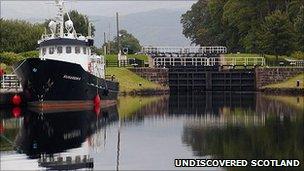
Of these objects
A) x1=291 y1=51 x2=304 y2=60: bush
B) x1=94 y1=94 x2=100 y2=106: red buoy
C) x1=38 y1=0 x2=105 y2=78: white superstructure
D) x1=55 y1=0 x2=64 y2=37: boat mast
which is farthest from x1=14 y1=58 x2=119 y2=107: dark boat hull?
x1=291 y1=51 x2=304 y2=60: bush

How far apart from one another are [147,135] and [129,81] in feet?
171

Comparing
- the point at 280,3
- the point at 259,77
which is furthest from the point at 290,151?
the point at 280,3

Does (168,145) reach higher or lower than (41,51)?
lower

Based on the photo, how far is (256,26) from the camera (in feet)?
410

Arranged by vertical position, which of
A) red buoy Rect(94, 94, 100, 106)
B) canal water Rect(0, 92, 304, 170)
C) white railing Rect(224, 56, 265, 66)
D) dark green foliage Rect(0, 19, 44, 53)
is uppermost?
dark green foliage Rect(0, 19, 44, 53)

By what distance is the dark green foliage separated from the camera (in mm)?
113625

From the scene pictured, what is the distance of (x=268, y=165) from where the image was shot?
3200 cm

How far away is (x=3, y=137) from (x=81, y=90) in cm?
2116

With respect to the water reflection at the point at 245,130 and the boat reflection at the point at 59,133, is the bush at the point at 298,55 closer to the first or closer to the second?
the water reflection at the point at 245,130

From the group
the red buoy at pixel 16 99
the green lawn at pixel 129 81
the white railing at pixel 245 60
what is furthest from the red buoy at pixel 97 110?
the white railing at pixel 245 60

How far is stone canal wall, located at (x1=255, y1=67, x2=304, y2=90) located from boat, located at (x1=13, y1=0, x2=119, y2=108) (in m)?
35.1

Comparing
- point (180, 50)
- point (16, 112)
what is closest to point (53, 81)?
point (16, 112)

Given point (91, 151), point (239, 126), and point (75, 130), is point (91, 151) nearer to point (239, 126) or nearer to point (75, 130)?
point (75, 130)

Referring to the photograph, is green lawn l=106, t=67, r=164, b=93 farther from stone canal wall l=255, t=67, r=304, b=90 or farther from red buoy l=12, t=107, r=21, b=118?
red buoy l=12, t=107, r=21, b=118
